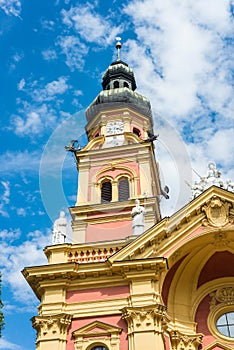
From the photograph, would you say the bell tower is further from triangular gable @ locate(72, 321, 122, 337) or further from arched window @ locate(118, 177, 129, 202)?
triangular gable @ locate(72, 321, 122, 337)

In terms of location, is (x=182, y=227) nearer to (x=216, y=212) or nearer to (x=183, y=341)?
(x=216, y=212)

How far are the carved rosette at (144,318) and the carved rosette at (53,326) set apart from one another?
2265mm

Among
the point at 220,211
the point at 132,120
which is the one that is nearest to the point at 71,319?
the point at 220,211

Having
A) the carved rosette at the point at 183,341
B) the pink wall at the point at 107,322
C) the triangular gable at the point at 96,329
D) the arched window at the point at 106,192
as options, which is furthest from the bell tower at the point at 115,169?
the triangular gable at the point at 96,329

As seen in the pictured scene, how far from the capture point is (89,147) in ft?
113

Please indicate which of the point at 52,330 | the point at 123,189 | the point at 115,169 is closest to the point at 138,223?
the point at 52,330

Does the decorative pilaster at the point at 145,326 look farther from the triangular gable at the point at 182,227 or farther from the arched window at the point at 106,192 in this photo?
the arched window at the point at 106,192

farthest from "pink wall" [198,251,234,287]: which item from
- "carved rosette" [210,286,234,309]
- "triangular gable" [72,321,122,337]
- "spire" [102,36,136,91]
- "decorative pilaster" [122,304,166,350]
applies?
"spire" [102,36,136,91]

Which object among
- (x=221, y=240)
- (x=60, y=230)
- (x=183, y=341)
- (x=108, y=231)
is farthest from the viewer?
(x=108, y=231)

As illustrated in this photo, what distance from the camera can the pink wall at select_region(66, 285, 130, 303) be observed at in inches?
760

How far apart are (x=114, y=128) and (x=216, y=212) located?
53.2 ft

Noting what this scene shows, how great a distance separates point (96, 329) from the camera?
18.7 m

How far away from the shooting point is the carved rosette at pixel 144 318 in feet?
59.2

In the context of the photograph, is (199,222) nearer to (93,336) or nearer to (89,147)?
(93,336)
